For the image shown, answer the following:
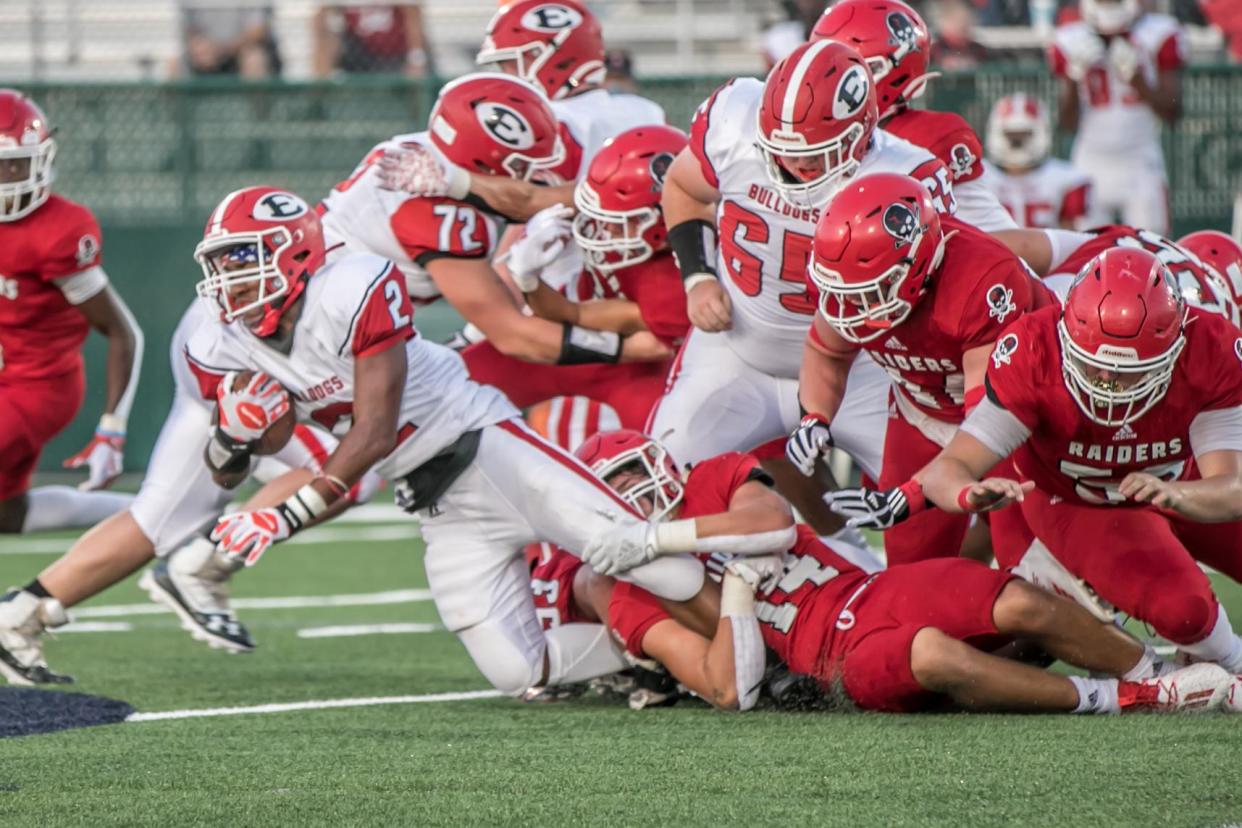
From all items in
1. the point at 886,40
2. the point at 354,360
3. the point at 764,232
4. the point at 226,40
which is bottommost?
the point at 354,360

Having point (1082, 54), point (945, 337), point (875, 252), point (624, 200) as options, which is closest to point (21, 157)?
point (624, 200)

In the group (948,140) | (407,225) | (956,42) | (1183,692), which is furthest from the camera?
(956,42)

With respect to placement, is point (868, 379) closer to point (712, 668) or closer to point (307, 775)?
point (712, 668)

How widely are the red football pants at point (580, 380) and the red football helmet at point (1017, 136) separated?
16.1ft

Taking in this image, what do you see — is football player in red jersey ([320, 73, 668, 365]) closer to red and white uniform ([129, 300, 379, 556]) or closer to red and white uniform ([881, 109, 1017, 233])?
red and white uniform ([129, 300, 379, 556])

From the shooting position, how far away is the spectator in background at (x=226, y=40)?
40.9ft

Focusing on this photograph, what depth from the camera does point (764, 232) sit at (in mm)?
5562

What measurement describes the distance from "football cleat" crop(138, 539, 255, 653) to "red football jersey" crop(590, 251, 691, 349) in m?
1.58

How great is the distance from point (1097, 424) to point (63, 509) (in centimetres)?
419

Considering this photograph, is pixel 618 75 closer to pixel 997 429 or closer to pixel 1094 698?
pixel 997 429

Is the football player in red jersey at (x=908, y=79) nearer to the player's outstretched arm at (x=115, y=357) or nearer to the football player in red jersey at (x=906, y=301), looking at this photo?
the football player in red jersey at (x=906, y=301)

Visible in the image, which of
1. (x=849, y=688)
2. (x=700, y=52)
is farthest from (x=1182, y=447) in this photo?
(x=700, y=52)

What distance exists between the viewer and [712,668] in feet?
15.9

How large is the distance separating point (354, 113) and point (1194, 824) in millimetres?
9140
